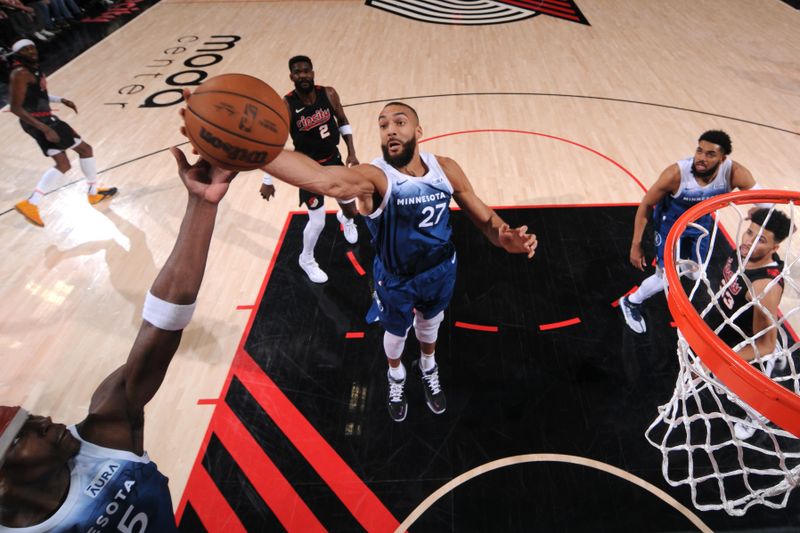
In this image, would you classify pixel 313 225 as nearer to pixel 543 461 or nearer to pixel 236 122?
pixel 236 122

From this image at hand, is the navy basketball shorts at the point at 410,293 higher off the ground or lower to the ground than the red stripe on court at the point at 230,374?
higher

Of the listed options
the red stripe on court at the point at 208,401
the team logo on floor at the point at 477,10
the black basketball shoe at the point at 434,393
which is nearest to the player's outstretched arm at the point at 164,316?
the red stripe on court at the point at 208,401

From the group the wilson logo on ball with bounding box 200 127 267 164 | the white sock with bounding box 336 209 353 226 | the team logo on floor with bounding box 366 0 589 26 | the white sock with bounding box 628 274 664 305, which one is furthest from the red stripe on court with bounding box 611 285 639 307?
the team logo on floor with bounding box 366 0 589 26

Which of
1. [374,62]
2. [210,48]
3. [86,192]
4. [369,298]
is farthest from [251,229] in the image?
[210,48]

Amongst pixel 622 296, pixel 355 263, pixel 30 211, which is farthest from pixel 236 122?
pixel 30 211

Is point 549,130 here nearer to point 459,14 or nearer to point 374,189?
point 374,189

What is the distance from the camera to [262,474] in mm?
3107

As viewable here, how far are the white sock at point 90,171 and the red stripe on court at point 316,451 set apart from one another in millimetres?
3235

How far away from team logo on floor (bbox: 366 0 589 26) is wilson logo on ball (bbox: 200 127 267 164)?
9750mm

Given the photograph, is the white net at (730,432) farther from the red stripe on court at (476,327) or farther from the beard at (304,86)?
the beard at (304,86)

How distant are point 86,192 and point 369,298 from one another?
3.99 metres

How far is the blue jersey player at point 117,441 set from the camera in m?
1.25

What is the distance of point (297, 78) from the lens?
382cm

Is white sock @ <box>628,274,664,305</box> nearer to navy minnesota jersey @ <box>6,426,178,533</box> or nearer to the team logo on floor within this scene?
navy minnesota jersey @ <box>6,426,178,533</box>
